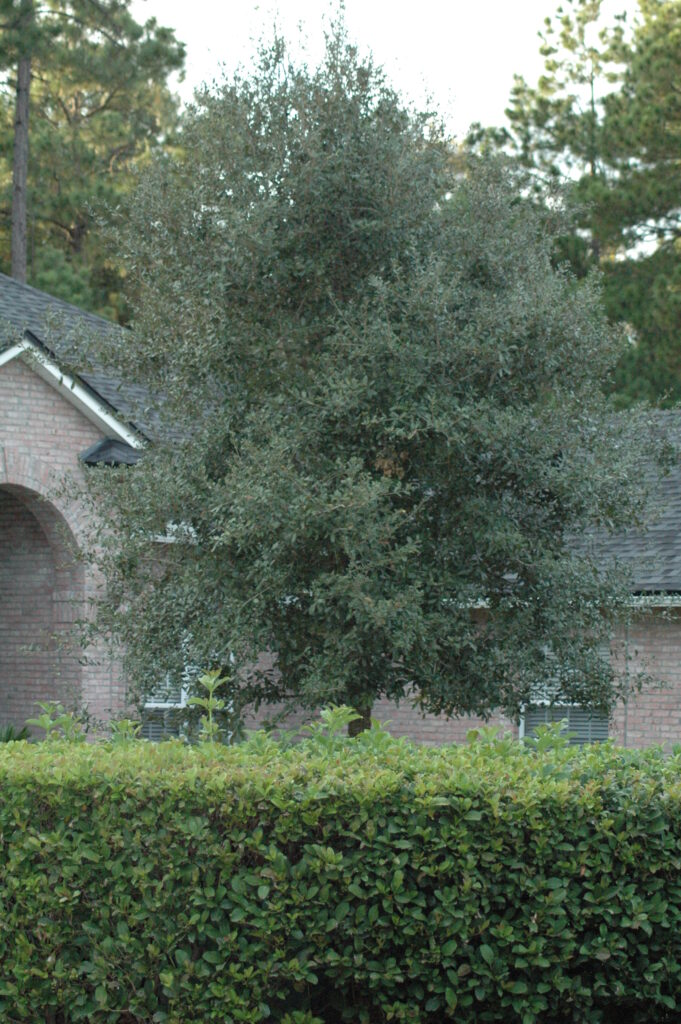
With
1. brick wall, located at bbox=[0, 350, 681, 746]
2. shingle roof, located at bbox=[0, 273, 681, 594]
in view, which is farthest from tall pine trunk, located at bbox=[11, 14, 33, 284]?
brick wall, located at bbox=[0, 350, 681, 746]

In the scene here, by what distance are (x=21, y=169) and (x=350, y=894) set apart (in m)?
29.2

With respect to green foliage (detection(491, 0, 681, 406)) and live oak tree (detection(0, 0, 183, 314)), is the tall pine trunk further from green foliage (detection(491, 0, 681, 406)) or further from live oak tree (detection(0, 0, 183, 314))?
green foliage (detection(491, 0, 681, 406))

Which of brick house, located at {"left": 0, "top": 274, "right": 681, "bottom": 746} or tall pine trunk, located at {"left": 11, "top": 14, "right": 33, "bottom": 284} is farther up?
tall pine trunk, located at {"left": 11, "top": 14, "right": 33, "bottom": 284}

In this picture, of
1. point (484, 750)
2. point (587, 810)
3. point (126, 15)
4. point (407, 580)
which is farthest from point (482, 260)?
point (126, 15)

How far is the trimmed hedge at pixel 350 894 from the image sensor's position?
5613 mm

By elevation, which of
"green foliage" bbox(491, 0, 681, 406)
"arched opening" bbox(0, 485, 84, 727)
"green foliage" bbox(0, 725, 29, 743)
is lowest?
"green foliage" bbox(0, 725, 29, 743)

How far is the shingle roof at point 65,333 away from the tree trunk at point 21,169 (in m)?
11.0

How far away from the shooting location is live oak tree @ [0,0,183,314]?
31.9 meters

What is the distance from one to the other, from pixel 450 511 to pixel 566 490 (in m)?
0.89

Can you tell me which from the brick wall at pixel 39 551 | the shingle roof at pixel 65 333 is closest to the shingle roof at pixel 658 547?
the shingle roof at pixel 65 333

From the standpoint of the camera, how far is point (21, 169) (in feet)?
105

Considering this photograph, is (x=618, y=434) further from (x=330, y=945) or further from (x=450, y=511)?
(x=330, y=945)

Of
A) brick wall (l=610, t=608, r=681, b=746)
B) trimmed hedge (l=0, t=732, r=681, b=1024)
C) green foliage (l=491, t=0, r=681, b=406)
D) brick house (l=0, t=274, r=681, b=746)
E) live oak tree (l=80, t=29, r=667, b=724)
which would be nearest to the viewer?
trimmed hedge (l=0, t=732, r=681, b=1024)

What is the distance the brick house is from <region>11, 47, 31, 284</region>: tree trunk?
1546 cm
